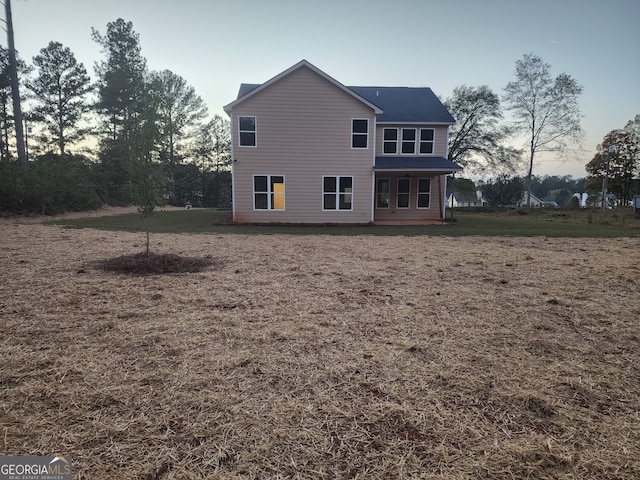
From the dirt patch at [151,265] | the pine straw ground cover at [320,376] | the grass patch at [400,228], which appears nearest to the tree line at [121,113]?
the grass patch at [400,228]

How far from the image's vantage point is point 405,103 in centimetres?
1809

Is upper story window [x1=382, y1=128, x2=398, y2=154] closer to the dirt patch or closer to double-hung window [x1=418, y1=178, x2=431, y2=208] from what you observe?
double-hung window [x1=418, y1=178, x2=431, y2=208]

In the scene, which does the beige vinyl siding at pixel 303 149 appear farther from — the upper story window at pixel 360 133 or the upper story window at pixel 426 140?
the upper story window at pixel 426 140

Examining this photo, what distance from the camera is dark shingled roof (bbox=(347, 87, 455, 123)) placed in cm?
1678

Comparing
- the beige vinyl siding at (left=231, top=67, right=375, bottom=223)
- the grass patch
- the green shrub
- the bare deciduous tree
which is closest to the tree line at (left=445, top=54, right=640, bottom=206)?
the bare deciduous tree

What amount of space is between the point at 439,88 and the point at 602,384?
33.4 metres

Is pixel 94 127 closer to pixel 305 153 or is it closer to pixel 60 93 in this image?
pixel 60 93

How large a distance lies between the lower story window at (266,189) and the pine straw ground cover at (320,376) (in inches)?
397

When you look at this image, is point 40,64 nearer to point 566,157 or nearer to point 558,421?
point 558,421

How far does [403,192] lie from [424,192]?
3.84 ft

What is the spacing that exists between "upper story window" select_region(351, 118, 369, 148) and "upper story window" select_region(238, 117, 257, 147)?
4564 mm

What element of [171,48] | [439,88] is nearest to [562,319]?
[171,48]

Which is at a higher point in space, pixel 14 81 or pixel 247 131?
pixel 14 81

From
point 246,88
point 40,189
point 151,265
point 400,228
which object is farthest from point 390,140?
point 40,189
